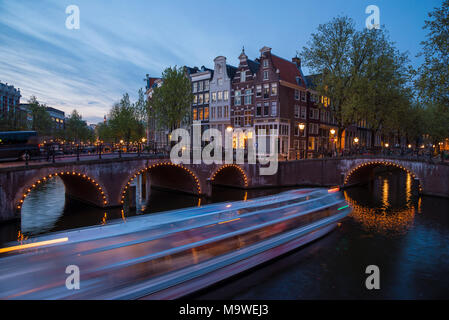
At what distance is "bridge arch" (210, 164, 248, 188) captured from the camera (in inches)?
1233

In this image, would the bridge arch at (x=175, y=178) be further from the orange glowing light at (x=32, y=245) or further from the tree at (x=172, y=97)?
the orange glowing light at (x=32, y=245)

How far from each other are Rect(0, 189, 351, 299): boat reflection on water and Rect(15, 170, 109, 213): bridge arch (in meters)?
11.5

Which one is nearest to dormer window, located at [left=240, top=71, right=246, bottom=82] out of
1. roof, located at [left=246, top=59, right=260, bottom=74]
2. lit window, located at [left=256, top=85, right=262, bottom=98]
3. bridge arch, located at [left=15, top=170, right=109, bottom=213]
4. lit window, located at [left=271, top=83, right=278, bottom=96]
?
roof, located at [left=246, top=59, right=260, bottom=74]

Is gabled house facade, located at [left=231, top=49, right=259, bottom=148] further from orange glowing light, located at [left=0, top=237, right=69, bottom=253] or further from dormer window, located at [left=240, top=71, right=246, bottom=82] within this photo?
orange glowing light, located at [left=0, top=237, right=69, bottom=253]

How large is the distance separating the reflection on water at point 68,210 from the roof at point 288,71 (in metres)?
20.9

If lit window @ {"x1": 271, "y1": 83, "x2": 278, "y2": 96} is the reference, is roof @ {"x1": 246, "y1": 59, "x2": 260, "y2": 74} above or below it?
above

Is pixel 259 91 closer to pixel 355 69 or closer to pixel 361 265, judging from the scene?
pixel 355 69

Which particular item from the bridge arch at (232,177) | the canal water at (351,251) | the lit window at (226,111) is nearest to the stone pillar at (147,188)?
the canal water at (351,251)

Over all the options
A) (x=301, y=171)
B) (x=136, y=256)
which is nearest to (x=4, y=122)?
(x=301, y=171)

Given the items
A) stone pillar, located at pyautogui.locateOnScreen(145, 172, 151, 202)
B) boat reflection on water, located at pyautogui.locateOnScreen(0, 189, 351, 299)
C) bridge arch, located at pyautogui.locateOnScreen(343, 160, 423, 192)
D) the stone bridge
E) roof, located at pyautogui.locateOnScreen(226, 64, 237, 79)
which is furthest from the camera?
roof, located at pyautogui.locateOnScreen(226, 64, 237, 79)

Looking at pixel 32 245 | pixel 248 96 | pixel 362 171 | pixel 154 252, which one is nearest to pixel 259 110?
pixel 248 96

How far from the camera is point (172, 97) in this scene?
120ft

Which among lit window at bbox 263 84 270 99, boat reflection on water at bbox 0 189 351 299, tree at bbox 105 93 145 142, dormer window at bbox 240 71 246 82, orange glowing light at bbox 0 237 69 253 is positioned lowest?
boat reflection on water at bbox 0 189 351 299
